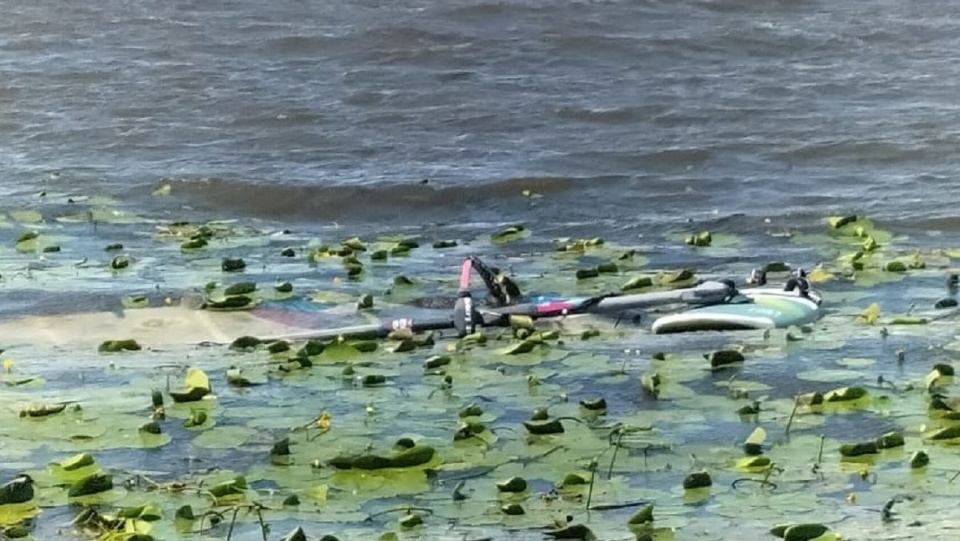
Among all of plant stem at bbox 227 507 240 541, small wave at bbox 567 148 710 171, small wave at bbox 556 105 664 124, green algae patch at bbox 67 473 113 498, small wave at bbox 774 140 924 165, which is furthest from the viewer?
small wave at bbox 556 105 664 124

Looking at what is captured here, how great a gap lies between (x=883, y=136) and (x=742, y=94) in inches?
97.1

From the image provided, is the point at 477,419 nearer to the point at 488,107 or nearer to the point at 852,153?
the point at 852,153

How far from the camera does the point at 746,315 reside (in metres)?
8.54

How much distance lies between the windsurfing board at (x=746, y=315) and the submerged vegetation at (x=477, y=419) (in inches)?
5.3

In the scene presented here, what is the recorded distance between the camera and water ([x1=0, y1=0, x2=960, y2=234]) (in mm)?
14617

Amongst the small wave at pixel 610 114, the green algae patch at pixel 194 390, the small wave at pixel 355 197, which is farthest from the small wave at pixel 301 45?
the green algae patch at pixel 194 390

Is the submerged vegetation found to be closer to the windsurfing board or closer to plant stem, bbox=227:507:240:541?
plant stem, bbox=227:507:240:541

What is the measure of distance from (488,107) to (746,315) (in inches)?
390

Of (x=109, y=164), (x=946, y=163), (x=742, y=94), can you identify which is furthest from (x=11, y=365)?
(x=742, y=94)

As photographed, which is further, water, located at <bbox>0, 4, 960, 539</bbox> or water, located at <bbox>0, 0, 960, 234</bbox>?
water, located at <bbox>0, 0, 960, 234</bbox>

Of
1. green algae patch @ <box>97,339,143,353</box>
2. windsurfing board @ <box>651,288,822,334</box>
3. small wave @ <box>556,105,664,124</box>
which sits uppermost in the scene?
green algae patch @ <box>97,339,143,353</box>

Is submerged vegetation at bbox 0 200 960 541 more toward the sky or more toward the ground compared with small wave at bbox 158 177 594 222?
more toward the sky

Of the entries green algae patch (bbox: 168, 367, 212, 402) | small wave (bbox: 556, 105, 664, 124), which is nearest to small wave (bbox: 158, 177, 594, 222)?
A: small wave (bbox: 556, 105, 664, 124)

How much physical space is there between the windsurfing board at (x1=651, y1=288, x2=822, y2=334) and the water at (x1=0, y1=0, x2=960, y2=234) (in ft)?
13.0
